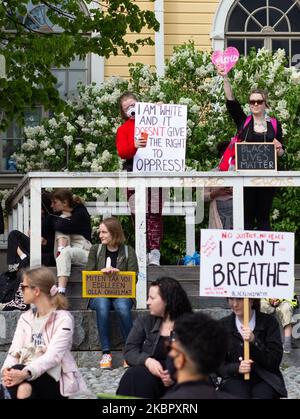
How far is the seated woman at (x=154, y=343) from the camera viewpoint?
27.9ft

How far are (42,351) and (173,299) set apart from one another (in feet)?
3.10

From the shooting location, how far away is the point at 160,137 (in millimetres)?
12680

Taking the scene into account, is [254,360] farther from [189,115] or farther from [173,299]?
[189,115]

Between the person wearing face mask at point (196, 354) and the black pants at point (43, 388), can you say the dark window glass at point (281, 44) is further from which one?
the person wearing face mask at point (196, 354)

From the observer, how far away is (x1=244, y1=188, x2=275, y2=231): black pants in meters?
12.2

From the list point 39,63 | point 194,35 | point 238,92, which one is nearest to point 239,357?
Answer: point 39,63

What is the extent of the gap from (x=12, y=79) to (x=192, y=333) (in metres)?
10.0

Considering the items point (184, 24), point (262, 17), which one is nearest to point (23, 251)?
point (184, 24)

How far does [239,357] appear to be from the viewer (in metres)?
8.82

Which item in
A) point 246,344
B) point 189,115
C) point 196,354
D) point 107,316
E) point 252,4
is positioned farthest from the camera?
point 252,4

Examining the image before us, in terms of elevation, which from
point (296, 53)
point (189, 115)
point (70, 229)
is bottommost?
point (70, 229)

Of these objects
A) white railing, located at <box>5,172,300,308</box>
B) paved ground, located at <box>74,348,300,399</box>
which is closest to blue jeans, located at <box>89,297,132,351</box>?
paved ground, located at <box>74,348,300,399</box>

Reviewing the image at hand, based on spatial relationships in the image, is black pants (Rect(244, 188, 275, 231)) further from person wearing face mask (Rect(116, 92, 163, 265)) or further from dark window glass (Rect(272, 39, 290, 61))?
dark window glass (Rect(272, 39, 290, 61))

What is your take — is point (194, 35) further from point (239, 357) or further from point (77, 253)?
point (239, 357)
